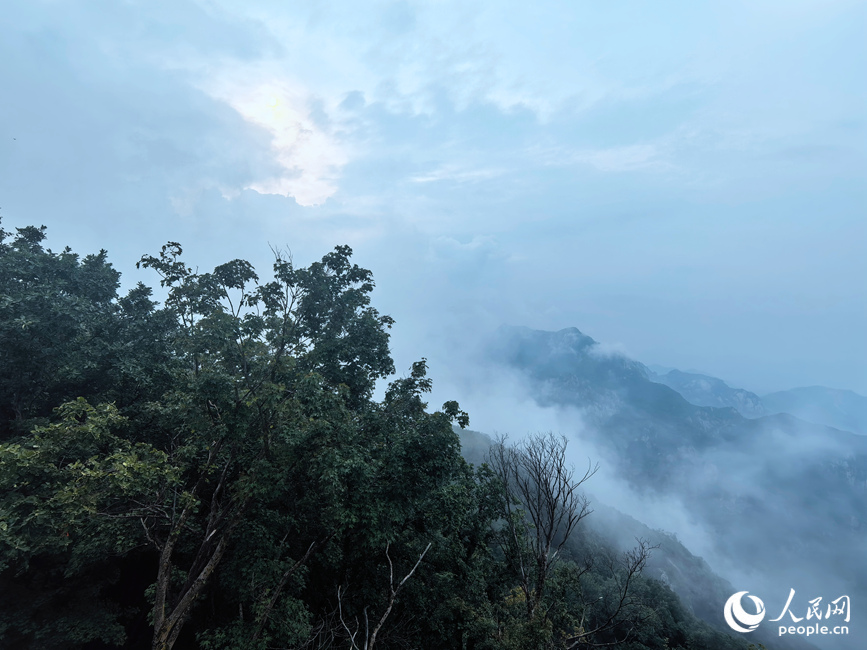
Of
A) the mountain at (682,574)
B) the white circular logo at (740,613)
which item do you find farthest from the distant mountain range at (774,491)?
the white circular logo at (740,613)

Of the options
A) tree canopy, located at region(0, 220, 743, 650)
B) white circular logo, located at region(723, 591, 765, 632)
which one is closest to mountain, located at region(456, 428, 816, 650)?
white circular logo, located at region(723, 591, 765, 632)

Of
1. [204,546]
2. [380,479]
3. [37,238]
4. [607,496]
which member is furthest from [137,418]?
[607,496]

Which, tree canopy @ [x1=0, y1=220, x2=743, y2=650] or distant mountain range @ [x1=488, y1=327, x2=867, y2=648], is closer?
tree canopy @ [x1=0, y1=220, x2=743, y2=650]

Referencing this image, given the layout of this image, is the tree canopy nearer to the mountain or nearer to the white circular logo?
the white circular logo

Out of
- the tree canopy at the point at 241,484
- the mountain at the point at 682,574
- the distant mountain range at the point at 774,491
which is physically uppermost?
the distant mountain range at the point at 774,491

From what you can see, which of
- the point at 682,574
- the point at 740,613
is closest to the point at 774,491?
the point at 682,574

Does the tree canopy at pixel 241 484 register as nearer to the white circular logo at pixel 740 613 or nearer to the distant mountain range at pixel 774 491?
the white circular logo at pixel 740 613

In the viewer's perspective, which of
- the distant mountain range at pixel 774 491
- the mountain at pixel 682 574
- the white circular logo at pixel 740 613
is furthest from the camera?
the distant mountain range at pixel 774 491

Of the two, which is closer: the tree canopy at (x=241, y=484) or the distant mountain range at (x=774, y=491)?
the tree canopy at (x=241, y=484)

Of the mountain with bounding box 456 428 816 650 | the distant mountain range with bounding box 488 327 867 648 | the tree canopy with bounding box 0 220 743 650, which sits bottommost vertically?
the tree canopy with bounding box 0 220 743 650

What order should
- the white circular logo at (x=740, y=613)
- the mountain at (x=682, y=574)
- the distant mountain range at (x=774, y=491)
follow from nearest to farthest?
the white circular logo at (x=740, y=613) < the mountain at (x=682, y=574) < the distant mountain range at (x=774, y=491)

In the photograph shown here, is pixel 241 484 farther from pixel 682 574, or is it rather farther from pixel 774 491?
pixel 774 491

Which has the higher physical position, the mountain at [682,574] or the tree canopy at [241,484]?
the mountain at [682,574]

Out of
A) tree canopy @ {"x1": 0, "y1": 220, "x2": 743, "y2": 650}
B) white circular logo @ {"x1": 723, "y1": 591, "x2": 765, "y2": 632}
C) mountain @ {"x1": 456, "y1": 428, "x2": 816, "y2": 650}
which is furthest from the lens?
mountain @ {"x1": 456, "y1": 428, "x2": 816, "y2": 650}
